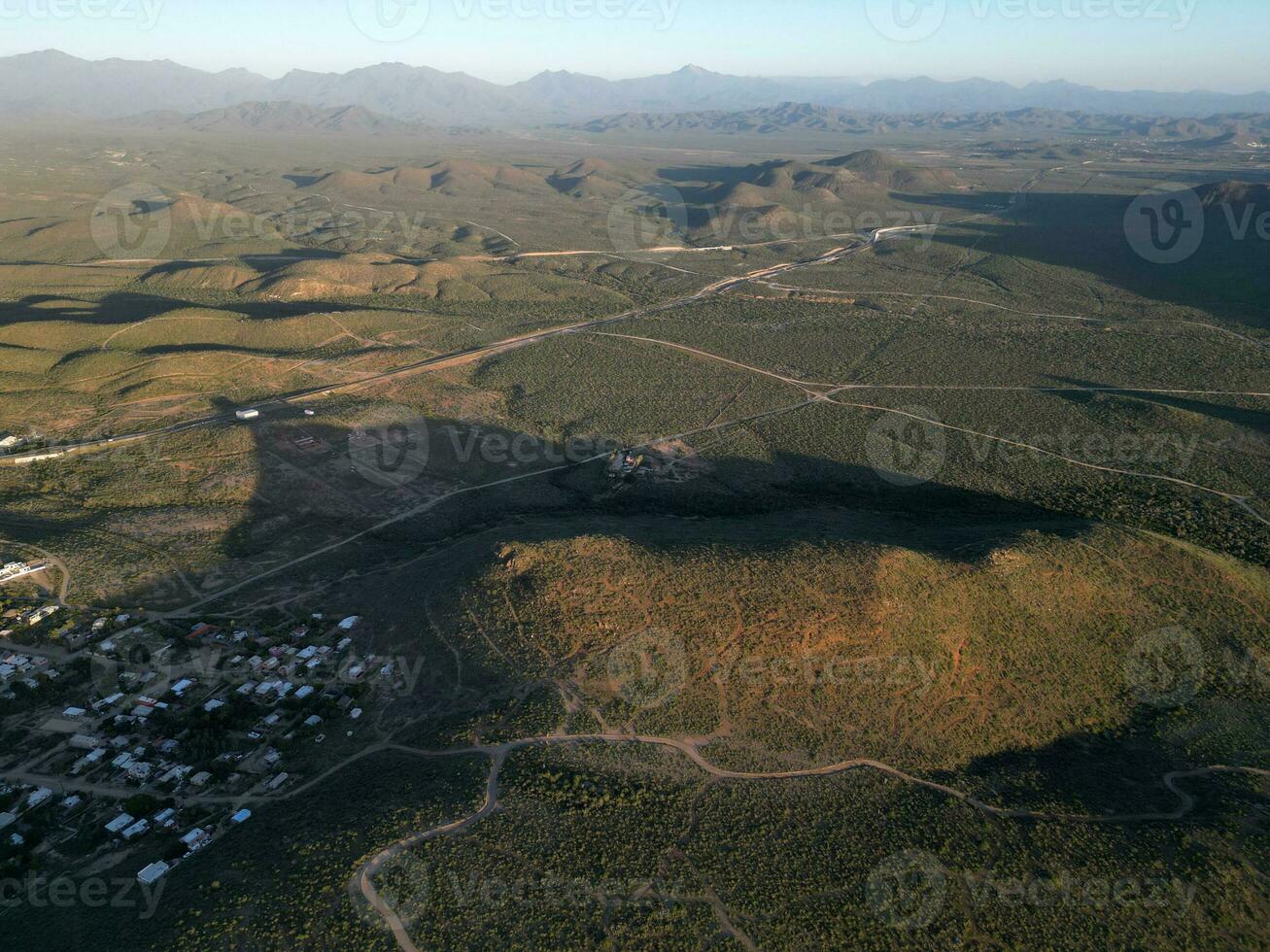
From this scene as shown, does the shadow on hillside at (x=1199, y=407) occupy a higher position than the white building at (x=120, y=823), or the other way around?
the shadow on hillside at (x=1199, y=407)

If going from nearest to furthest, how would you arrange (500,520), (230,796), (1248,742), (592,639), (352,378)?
(230,796), (1248,742), (592,639), (500,520), (352,378)

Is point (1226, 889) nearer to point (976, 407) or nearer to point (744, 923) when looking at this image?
point (744, 923)

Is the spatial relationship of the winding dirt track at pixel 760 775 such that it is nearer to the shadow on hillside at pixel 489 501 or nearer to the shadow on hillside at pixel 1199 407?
the shadow on hillside at pixel 489 501

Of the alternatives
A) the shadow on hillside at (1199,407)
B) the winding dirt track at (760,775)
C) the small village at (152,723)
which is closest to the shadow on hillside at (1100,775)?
the winding dirt track at (760,775)

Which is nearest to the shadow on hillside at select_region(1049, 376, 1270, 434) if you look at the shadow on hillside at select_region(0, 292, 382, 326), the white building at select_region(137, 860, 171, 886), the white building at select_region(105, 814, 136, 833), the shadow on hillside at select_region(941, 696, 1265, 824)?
the shadow on hillside at select_region(941, 696, 1265, 824)

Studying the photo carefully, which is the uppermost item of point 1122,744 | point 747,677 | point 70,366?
point 70,366

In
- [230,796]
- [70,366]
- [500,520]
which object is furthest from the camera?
[70,366]

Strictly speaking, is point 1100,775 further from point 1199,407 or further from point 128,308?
point 128,308

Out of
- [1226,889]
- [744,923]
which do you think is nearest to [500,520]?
[744,923]

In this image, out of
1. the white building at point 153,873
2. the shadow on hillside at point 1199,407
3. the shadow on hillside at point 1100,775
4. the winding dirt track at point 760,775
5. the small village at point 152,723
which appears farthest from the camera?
the shadow on hillside at point 1199,407
